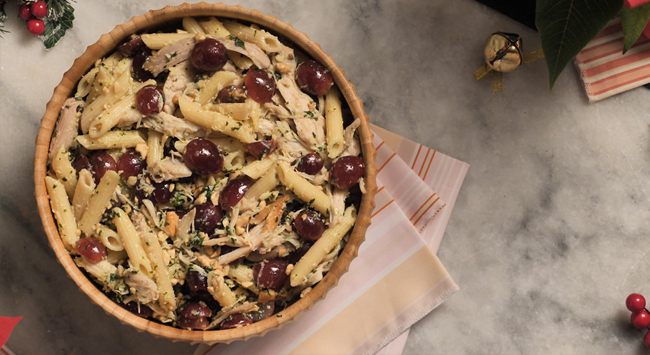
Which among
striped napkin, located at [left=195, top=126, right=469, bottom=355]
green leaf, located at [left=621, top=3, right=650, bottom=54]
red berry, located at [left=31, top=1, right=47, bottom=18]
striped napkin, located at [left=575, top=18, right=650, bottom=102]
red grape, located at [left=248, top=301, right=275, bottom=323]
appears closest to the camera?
red grape, located at [left=248, top=301, right=275, bottom=323]

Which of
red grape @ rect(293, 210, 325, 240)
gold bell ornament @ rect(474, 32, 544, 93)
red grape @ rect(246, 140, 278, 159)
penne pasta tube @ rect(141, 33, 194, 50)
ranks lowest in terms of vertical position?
red grape @ rect(293, 210, 325, 240)

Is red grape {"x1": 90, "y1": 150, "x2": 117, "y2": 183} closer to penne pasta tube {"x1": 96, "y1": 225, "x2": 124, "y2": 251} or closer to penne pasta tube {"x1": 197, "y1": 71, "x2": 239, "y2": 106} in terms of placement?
penne pasta tube {"x1": 96, "y1": 225, "x2": 124, "y2": 251}

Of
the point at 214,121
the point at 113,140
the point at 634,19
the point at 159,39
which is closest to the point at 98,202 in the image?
the point at 113,140

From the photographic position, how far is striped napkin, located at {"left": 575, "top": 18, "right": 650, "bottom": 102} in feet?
6.79

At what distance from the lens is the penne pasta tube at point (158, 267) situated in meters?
1.51

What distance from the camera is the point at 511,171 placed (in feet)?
6.91

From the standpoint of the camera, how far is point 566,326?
211 centimetres

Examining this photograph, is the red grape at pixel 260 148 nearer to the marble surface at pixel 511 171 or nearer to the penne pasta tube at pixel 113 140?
the penne pasta tube at pixel 113 140

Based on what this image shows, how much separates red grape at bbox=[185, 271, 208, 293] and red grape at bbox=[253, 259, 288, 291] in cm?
14

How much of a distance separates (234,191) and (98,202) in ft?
1.23

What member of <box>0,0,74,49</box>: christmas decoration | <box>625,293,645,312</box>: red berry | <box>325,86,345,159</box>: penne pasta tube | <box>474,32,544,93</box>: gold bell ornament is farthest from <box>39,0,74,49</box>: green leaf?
<box>625,293,645,312</box>: red berry

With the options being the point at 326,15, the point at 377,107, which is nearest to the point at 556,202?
the point at 377,107

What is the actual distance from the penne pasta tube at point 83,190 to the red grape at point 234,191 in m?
0.36

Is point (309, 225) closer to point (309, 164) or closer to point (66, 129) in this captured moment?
point (309, 164)
